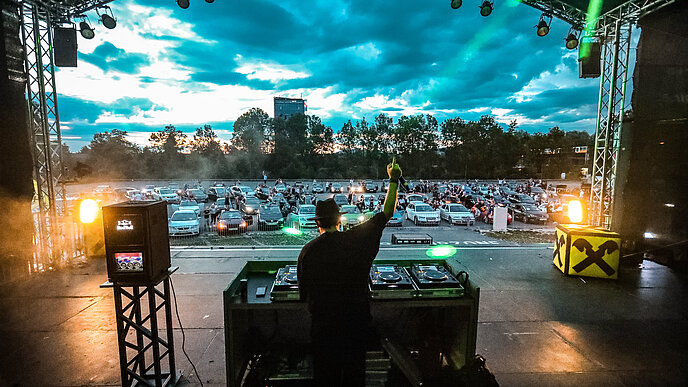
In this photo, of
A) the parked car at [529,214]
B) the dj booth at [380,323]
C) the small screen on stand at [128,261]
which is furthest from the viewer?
the parked car at [529,214]

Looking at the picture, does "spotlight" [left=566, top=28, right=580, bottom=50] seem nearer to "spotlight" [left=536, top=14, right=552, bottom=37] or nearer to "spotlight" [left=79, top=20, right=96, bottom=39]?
"spotlight" [left=536, top=14, right=552, bottom=37]

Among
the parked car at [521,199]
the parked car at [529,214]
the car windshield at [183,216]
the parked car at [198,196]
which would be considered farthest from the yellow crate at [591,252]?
the parked car at [198,196]

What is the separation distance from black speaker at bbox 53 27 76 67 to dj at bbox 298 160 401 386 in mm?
9946

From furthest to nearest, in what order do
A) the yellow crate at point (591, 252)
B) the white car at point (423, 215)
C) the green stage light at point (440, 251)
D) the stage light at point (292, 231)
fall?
1. the white car at point (423, 215)
2. the stage light at point (292, 231)
3. the green stage light at point (440, 251)
4. the yellow crate at point (591, 252)

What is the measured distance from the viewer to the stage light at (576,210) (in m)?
9.22

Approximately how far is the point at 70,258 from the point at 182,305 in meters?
5.47

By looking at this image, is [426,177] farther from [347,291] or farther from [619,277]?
[347,291]

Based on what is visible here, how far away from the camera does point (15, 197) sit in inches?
313

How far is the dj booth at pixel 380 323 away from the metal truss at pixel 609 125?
8.11 metres

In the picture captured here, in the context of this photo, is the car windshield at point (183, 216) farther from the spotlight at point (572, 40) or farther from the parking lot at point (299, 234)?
the spotlight at point (572, 40)

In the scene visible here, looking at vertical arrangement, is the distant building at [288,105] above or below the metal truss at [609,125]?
above

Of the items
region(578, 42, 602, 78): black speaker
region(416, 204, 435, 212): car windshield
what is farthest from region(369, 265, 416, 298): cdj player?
region(416, 204, 435, 212): car windshield

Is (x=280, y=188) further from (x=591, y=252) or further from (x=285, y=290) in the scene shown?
(x=285, y=290)

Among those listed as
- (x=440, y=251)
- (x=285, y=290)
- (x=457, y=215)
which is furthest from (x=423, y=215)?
(x=285, y=290)
